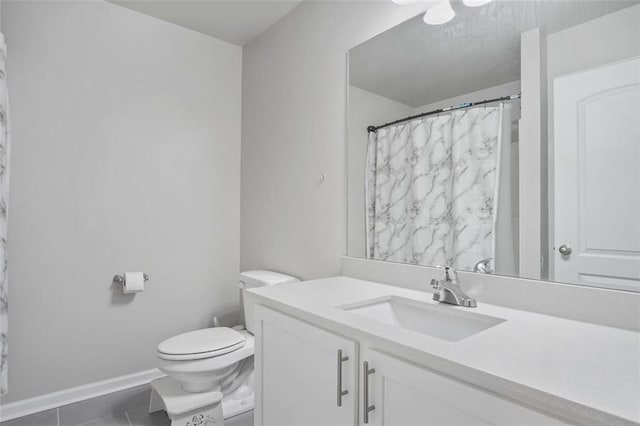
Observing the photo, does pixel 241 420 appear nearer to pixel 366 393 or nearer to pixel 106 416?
pixel 106 416

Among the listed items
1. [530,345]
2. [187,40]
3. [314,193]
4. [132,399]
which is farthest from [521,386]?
[187,40]

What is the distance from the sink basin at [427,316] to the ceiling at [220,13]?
1886mm

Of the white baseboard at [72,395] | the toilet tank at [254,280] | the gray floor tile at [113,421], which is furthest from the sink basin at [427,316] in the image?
the white baseboard at [72,395]

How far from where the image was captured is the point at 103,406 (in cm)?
206

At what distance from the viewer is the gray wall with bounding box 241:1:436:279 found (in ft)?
6.23

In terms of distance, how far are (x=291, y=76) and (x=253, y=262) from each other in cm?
131

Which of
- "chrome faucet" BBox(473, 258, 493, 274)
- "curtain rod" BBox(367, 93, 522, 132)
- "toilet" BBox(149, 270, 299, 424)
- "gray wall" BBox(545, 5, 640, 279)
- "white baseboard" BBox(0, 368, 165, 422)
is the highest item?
"gray wall" BBox(545, 5, 640, 279)

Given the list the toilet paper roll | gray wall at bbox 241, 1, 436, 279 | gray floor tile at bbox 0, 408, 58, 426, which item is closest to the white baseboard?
gray floor tile at bbox 0, 408, 58, 426

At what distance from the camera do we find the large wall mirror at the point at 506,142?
39.9 inches

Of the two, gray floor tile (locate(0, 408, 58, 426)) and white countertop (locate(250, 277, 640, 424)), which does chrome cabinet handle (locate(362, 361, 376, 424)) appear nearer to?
white countertop (locate(250, 277, 640, 424))

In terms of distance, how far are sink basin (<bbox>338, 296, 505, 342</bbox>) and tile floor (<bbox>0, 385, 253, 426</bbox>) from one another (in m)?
1.14

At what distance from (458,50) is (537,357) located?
45.9 inches

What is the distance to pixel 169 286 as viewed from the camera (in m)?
2.47

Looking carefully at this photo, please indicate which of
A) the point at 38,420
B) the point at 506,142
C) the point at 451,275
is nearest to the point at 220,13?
the point at 506,142
